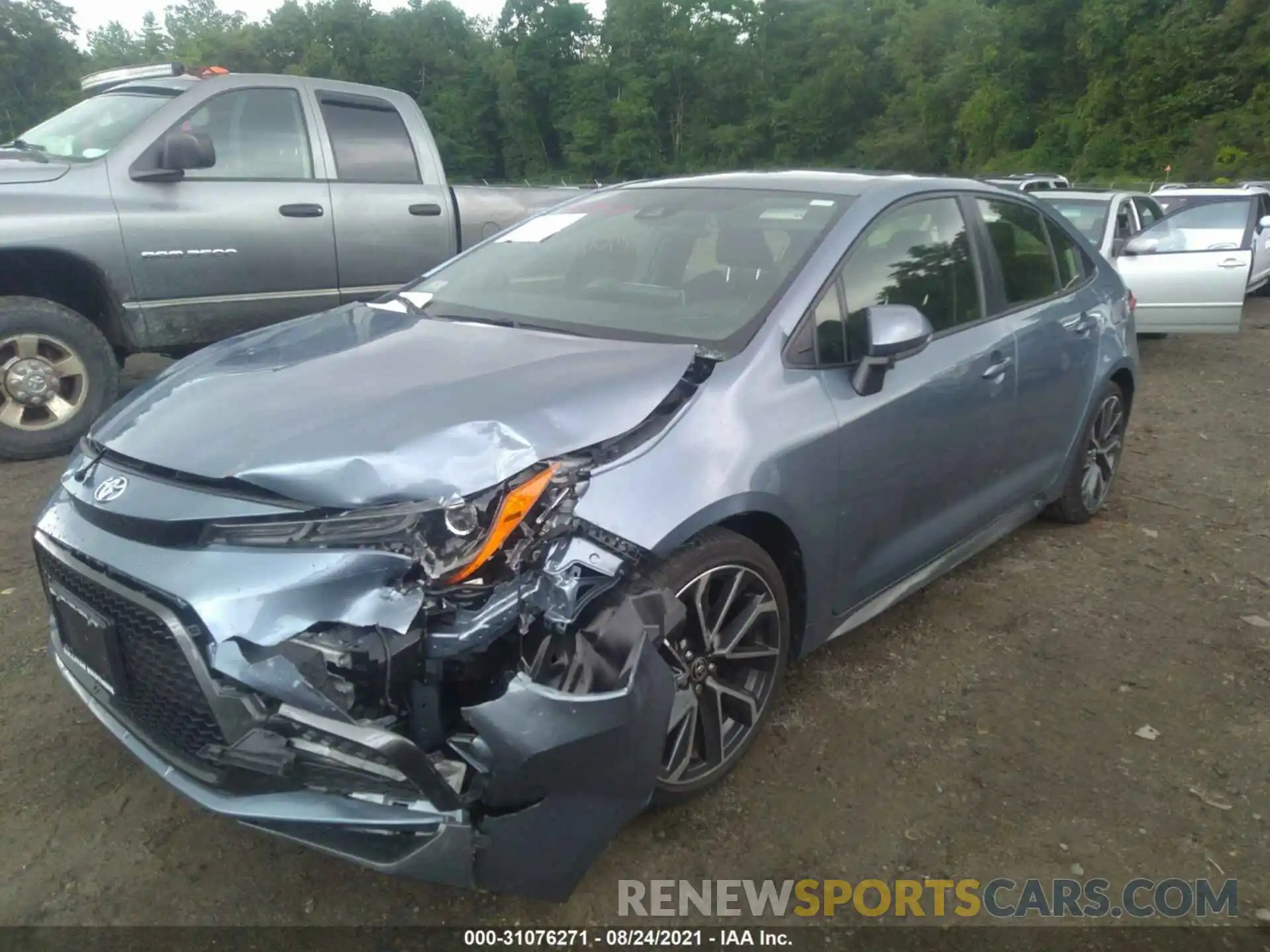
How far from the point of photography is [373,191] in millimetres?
6281

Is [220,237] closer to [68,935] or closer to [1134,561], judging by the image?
[68,935]

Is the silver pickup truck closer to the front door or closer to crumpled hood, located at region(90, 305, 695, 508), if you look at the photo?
crumpled hood, located at region(90, 305, 695, 508)

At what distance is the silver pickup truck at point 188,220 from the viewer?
520 cm

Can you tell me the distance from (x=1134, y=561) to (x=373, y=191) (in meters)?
4.89

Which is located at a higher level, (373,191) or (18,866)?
(373,191)

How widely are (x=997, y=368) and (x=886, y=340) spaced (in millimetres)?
985

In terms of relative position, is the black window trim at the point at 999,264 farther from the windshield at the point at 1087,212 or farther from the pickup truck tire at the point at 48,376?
the windshield at the point at 1087,212

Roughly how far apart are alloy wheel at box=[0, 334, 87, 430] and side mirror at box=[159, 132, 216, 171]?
44.7 inches

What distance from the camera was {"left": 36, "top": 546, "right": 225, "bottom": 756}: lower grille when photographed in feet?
6.80

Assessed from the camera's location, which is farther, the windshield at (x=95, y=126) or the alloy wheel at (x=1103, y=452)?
the windshield at (x=95, y=126)

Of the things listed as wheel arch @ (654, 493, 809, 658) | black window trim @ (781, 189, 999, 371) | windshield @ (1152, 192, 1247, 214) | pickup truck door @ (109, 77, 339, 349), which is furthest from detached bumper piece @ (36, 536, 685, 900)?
windshield @ (1152, 192, 1247, 214)

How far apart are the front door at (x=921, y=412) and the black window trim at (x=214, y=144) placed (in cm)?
408

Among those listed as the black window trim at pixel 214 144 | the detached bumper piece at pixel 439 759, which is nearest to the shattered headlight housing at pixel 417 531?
the detached bumper piece at pixel 439 759

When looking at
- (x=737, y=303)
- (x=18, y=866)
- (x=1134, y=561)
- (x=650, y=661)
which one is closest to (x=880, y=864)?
(x=650, y=661)
